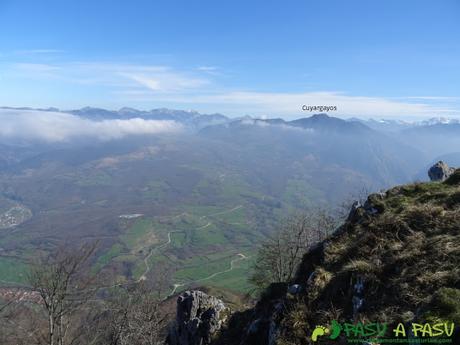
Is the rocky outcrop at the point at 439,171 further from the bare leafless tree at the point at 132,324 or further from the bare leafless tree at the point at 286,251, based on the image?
the bare leafless tree at the point at 132,324

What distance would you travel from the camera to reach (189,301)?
2942 centimetres

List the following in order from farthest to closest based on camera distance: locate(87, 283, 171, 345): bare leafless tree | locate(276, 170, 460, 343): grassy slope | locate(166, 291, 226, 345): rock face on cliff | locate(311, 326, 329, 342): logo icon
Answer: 1. locate(87, 283, 171, 345): bare leafless tree
2. locate(166, 291, 226, 345): rock face on cliff
3. locate(311, 326, 329, 342): logo icon
4. locate(276, 170, 460, 343): grassy slope

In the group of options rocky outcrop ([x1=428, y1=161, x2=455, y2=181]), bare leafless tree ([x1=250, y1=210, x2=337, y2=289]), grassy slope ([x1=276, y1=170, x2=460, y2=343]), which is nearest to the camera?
grassy slope ([x1=276, y1=170, x2=460, y2=343])

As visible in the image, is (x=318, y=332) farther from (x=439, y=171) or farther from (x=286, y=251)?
(x=439, y=171)

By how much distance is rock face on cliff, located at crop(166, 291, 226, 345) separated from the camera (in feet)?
82.6

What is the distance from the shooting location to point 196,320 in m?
26.4

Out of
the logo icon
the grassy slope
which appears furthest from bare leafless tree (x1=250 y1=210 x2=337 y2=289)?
the logo icon

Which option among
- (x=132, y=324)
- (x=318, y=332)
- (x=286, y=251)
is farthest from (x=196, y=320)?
(x=318, y=332)

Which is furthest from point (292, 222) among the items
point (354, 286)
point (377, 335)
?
point (377, 335)

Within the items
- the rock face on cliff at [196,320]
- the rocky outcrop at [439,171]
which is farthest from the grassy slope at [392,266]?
the rocky outcrop at [439,171]

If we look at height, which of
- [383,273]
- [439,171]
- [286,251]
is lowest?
[286,251]

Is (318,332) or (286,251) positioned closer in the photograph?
(318,332)

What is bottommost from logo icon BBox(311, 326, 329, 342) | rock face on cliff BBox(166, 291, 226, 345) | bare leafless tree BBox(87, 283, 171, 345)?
bare leafless tree BBox(87, 283, 171, 345)

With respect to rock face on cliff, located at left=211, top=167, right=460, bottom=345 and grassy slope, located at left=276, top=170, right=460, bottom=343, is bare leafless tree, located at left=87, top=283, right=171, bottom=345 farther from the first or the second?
grassy slope, located at left=276, top=170, right=460, bottom=343
